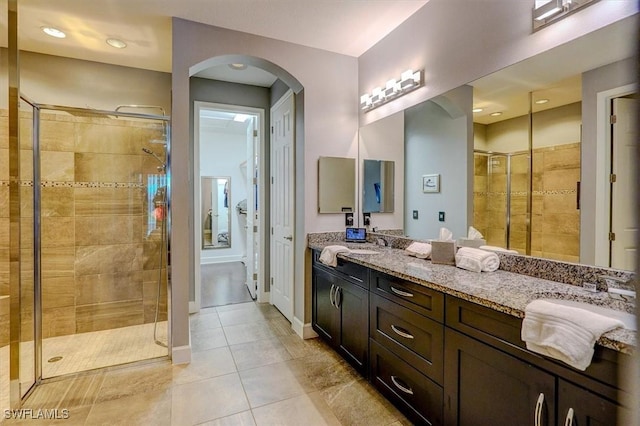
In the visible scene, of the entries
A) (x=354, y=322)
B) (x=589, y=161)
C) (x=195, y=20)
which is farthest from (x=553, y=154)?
(x=195, y=20)

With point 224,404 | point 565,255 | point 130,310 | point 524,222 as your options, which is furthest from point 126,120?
point 565,255

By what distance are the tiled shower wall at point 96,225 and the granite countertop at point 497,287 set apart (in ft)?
7.84

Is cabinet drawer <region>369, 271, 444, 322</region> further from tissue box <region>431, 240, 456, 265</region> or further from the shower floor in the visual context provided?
the shower floor

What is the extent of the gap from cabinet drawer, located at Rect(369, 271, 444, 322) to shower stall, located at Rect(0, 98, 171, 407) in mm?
1675

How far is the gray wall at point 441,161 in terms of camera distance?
6.65 ft

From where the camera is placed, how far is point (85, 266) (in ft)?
9.59

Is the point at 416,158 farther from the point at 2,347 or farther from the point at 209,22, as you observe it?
the point at 2,347

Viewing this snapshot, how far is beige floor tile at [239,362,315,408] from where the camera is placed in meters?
1.97

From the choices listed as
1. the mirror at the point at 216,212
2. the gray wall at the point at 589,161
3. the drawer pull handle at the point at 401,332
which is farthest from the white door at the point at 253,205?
the gray wall at the point at 589,161

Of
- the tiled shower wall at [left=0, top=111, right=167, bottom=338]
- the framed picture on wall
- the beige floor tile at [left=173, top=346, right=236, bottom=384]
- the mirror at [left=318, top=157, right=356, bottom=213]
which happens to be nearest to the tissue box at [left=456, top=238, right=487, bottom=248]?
the framed picture on wall

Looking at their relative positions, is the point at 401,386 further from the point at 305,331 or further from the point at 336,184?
the point at 336,184

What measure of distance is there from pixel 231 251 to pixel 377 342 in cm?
502

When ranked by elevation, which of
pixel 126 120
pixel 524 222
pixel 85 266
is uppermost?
pixel 126 120

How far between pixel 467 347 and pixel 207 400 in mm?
1606
